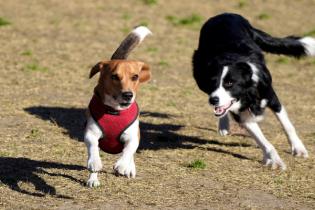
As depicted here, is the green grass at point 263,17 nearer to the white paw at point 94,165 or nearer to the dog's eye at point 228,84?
the dog's eye at point 228,84

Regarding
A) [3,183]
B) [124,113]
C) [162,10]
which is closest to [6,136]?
[3,183]

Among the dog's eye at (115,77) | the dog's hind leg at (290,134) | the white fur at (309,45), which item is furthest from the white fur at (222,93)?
the white fur at (309,45)

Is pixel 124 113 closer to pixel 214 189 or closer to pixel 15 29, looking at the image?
pixel 214 189

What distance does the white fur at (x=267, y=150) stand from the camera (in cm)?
643

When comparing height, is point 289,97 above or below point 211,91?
below

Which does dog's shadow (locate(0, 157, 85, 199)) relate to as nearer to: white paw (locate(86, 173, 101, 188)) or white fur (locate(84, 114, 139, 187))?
white paw (locate(86, 173, 101, 188))

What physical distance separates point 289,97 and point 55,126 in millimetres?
3622

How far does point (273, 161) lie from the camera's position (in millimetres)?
6453

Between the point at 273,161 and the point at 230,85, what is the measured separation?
2.67ft

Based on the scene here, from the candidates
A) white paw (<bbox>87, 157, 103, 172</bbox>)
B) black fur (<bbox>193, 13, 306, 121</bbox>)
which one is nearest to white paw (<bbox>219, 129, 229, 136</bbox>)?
black fur (<bbox>193, 13, 306, 121</bbox>)

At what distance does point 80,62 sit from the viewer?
35.8ft

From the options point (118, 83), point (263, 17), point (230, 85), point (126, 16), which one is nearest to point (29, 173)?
point (118, 83)

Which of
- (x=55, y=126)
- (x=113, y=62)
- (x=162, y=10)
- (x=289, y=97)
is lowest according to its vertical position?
(x=162, y=10)

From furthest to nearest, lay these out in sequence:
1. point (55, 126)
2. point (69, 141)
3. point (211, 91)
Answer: point (55, 126)
point (69, 141)
point (211, 91)
